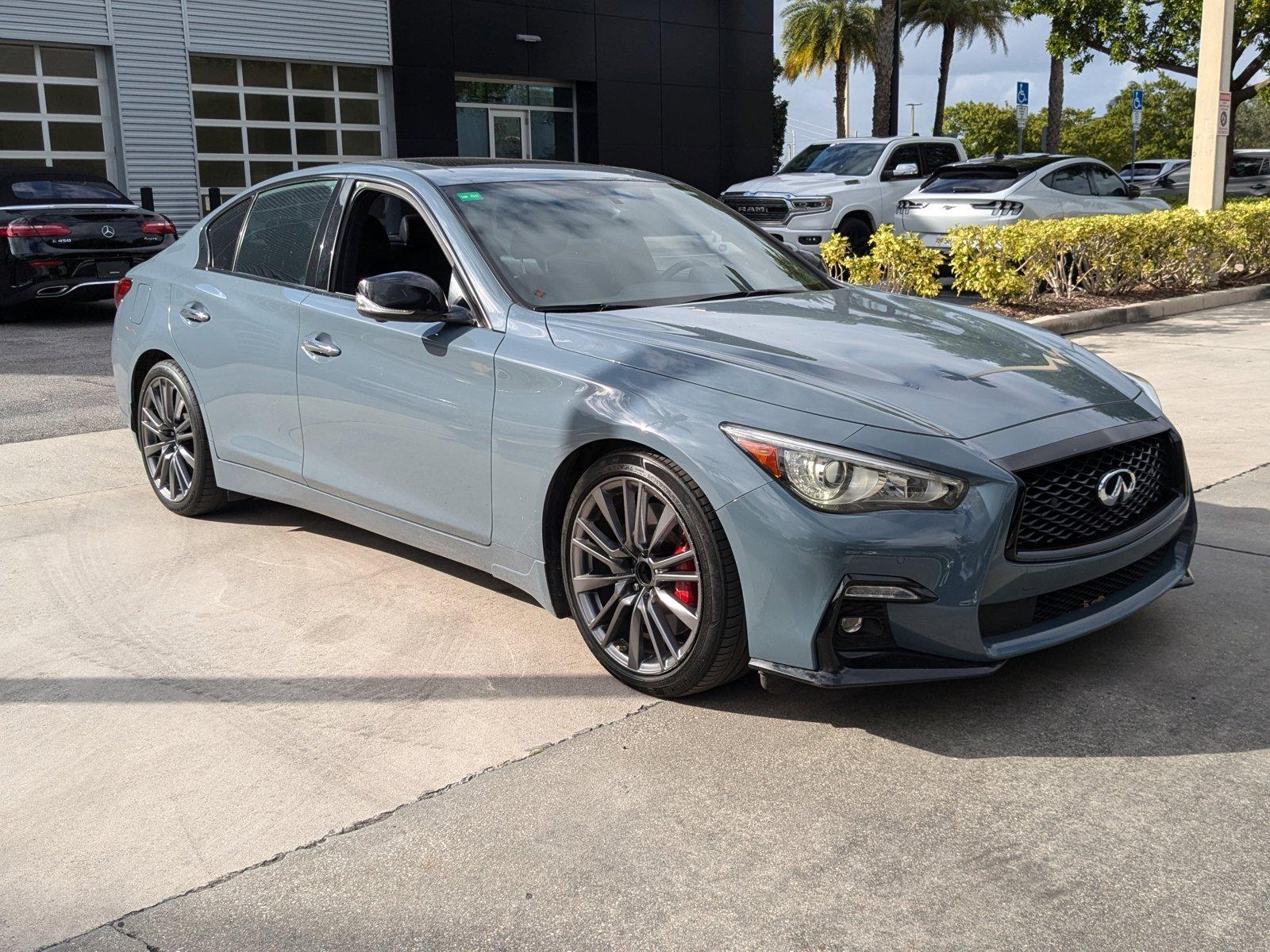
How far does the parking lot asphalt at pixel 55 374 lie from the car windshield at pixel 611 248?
4532 mm

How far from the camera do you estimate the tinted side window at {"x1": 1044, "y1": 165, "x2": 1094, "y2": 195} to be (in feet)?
51.1

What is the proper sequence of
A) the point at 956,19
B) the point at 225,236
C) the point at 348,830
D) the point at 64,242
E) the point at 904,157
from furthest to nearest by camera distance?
the point at 956,19 → the point at 904,157 → the point at 64,242 → the point at 225,236 → the point at 348,830

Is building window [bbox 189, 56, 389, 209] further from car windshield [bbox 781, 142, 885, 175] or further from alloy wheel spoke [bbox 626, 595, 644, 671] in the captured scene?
alloy wheel spoke [bbox 626, 595, 644, 671]

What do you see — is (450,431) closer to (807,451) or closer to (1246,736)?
(807,451)

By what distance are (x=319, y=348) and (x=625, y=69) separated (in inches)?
973

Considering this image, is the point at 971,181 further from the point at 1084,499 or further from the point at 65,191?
the point at 1084,499

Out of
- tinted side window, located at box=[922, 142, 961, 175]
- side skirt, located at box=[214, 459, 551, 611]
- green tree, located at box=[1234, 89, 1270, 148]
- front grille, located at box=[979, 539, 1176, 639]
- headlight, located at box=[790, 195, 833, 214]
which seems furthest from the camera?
green tree, located at box=[1234, 89, 1270, 148]

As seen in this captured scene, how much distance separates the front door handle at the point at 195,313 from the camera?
18.4 feet

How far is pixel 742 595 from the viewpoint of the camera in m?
3.56

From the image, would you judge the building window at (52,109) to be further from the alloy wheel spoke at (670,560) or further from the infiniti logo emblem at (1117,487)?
the infiniti logo emblem at (1117,487)

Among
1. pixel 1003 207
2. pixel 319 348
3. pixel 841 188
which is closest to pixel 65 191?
pixel 841 188

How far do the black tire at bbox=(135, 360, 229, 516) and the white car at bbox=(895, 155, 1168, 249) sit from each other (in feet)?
35.3

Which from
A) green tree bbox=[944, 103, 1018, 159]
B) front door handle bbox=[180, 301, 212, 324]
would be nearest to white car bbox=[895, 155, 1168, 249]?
front door handle bbox=[180, 301, 212, 324]

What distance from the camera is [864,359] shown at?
3.95 metres
